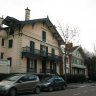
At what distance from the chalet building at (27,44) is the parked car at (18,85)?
53.3ft

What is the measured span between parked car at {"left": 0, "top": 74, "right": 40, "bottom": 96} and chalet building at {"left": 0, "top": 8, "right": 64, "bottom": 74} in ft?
53.3

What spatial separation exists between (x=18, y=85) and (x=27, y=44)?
21186 mm

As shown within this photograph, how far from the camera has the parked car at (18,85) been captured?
20.1 metres

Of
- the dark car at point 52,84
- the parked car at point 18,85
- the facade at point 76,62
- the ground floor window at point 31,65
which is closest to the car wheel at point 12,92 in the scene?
the parked car at point 18,85

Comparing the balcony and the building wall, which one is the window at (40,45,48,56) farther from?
the building wall

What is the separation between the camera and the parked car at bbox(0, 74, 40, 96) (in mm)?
20141

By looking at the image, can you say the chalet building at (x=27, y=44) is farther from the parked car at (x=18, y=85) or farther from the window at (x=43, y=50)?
the parked car at (x=18, y=85)

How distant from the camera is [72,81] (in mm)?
50531

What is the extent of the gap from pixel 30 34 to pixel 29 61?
4.65 meters

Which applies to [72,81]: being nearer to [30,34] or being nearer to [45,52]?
[45,52]

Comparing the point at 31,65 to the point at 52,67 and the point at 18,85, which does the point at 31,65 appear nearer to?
the point at 52,67

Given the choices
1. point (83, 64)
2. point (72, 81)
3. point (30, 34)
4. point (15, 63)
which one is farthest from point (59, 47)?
point (83, 64)

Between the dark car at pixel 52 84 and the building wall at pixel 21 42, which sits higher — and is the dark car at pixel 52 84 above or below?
below

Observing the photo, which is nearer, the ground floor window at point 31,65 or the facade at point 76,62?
the ground floor window at point 31,65
